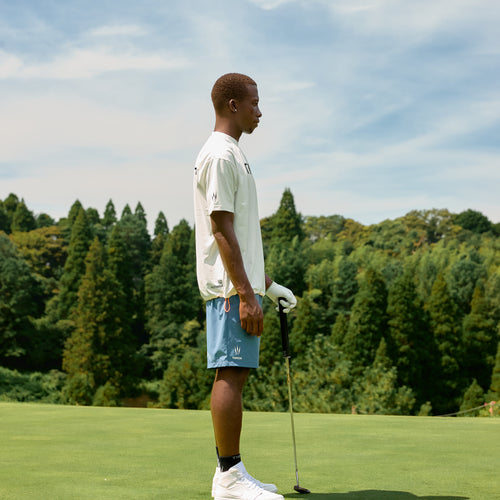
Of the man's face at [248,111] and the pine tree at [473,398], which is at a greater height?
the man's face at [248,111]

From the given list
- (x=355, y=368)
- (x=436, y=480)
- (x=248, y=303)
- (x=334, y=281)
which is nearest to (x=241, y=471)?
(x=248, y=303)

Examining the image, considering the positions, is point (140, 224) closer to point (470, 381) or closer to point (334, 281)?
point (334, 281)

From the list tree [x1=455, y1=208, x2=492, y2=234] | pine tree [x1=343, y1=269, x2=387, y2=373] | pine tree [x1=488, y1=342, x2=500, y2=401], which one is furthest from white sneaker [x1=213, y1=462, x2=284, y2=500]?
tree [x1=455, y1=208, x2=492, y2=234]

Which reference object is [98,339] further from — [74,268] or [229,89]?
[229,89]

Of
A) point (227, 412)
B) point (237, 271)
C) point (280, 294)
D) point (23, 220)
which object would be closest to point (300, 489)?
point (227, 412)

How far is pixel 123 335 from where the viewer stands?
54.9 meters

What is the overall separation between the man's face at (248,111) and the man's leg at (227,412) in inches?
45.3

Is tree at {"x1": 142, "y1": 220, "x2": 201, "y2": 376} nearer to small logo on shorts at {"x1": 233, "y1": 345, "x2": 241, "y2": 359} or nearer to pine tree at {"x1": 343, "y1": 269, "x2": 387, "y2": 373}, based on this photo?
pine tree at {"x1": 343, "y1": 269, "x2": 387, "y2": 373}

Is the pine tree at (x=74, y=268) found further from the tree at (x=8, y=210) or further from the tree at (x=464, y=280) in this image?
the tree at (x=464, y=280)

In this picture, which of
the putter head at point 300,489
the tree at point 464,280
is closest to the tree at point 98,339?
the tree at point 464,280

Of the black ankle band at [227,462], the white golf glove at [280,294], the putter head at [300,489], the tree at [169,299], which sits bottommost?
the putter head at [300,489]

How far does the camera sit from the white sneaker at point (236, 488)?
120 inches

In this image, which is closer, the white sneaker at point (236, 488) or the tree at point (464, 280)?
the white sneaker at point (236, 488)

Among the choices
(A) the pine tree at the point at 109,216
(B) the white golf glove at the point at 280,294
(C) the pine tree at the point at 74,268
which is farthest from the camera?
(A) the pine tree at the point at 109,216
